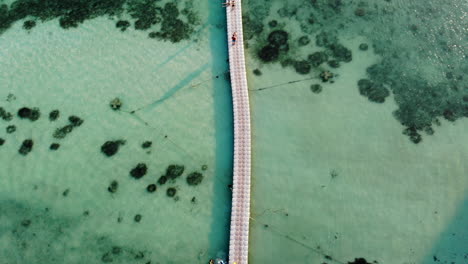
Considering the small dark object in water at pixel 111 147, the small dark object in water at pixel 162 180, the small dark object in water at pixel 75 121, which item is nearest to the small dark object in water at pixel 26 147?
the small dark object in water at pixel 75 121

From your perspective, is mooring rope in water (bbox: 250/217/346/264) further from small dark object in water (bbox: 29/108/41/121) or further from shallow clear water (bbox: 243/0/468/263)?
small dark object in water (bbox: 29/108/41/121)

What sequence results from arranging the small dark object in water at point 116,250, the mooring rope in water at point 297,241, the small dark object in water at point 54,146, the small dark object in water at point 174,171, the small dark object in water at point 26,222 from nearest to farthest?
1. the mooring rope in water at point 297,241
2. the small dark object in water at point 116,250
3. the small dark object in water at point 26,222
4. the small dark object in water at point 174,171
5. the small dark object in water at point 54,146

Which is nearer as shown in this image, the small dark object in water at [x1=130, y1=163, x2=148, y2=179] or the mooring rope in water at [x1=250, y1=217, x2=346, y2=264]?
the mooring rope in water at [x1=250, y1=217, x2=346, y2=264]

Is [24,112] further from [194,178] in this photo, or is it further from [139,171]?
[194,178]

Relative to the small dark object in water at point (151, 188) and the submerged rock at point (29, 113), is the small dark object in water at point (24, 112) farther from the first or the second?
the small dark object in water at point (151, 188)

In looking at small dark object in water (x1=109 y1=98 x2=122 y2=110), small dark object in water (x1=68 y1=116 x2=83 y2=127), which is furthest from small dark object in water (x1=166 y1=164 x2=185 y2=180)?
small dark object in water (x1=68 y1=116 x2=83 y2=127)

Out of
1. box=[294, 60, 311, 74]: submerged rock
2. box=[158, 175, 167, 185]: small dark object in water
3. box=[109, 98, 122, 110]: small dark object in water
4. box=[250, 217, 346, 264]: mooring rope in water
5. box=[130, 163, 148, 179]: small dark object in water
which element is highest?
box=[294, 60, 311, 74]: submerged rock

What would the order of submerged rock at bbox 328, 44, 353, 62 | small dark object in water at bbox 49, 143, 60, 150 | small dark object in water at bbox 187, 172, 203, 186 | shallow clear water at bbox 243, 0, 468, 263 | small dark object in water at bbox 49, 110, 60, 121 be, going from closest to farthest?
shallow clear water at bbox 243, 0, 468, 263 → small dark object in water at bbox 187, 172, 203, 186 → small dark object in water at bbox 49, 143, 60, 150 → small dark object in water at bbox 49, 110, 60, 121 → submerged rock at bbox 328, 44, 353, 62

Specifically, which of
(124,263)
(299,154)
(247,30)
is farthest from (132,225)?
(247,30)
